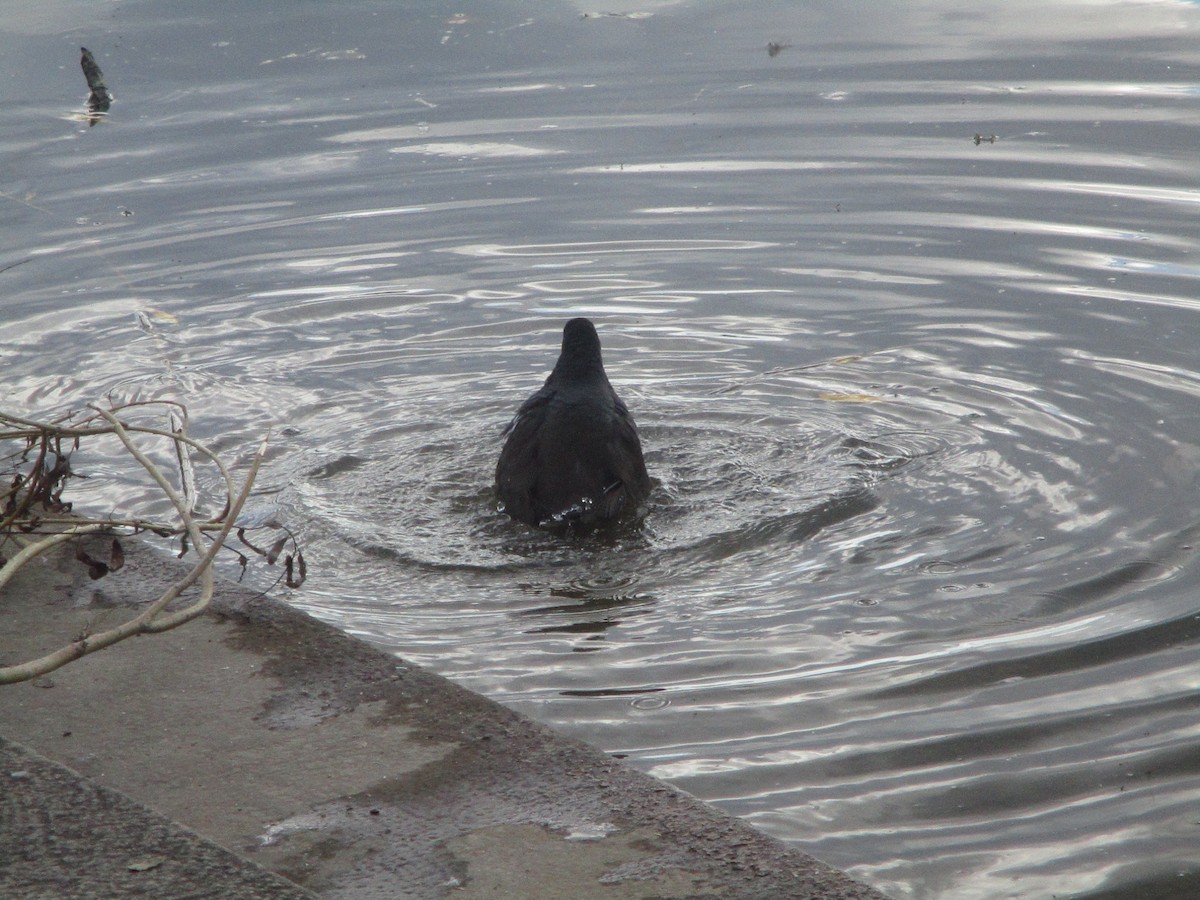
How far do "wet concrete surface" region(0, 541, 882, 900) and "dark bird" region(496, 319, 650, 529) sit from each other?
1.98 meters

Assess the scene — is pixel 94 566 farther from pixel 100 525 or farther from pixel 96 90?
pixel 96 90

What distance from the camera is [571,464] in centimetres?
689

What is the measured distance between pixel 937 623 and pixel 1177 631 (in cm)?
94

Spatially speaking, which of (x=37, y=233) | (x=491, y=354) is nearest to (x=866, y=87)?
(x=491, y=354)

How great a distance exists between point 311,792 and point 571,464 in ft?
10.1

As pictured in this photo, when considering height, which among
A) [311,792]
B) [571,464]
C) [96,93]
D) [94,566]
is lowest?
[311,792]

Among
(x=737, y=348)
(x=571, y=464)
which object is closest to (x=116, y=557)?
(x=571, y=464)

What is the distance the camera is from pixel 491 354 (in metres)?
9.85

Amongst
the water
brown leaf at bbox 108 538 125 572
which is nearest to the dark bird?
the water

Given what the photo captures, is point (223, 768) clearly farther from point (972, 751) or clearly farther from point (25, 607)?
point (972, 751)

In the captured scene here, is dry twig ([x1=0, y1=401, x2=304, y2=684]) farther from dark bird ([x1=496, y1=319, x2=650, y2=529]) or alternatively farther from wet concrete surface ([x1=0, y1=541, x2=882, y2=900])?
dark bird ([x1=496, y1=319, x2=650, y2=529])

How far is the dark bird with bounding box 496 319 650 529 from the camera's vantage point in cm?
687

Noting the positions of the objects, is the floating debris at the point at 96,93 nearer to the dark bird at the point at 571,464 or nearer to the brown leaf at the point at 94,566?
the dark bird at the point at 571,464

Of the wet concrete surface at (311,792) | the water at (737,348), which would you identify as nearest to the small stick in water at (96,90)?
the water at (737,348)
